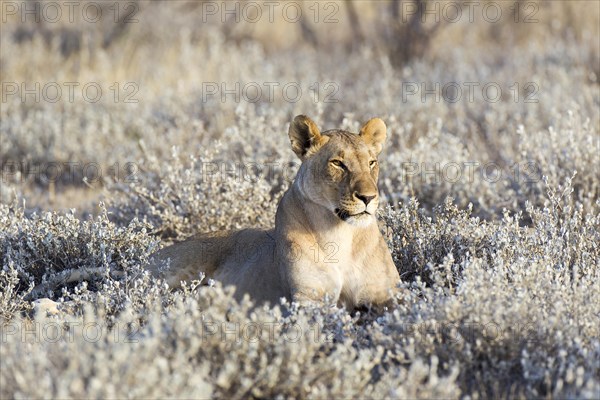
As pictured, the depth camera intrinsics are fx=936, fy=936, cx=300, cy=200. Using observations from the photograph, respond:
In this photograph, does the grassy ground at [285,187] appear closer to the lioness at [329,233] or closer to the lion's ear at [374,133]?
the lioness at [329,233]

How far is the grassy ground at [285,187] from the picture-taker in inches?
136

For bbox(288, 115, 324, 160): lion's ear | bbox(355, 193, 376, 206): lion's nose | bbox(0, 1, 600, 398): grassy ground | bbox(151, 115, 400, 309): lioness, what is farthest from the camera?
bbox(288, 115, 324, 160): lion's ear

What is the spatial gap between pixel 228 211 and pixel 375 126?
1627mm

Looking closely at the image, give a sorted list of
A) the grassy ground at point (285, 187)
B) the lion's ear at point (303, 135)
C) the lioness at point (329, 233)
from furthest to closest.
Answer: the lion's ear at point (303, 135) < the lioness at point (329, 233) < the grassy ground at point (285, 187)

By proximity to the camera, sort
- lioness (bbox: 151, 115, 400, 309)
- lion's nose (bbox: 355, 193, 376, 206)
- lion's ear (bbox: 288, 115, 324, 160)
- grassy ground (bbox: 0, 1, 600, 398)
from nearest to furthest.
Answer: grassy ground (bbox: 0, 1, 600, 398) → lion's nose (bbox: 355, 193, 376, 206) → lioness (bbox: 151, 115, 400, 309) → lion's ear (bbox: 288, 115, 324, 160)

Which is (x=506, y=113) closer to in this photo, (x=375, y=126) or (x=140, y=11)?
(x=375, y=126)

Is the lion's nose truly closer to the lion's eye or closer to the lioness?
the lioness

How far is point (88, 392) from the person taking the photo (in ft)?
10.2

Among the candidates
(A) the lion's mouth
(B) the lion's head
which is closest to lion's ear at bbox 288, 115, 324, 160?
(B) the lion's head

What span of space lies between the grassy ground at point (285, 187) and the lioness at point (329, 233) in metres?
0.20

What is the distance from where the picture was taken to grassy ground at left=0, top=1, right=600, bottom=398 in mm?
3467

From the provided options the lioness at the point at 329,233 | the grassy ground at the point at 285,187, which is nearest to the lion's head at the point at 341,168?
the lioness at the point at 329,233

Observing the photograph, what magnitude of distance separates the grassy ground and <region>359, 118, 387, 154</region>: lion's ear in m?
0.66

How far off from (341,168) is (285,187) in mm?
2003
